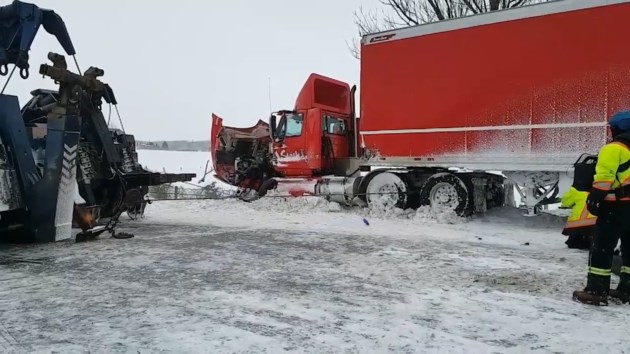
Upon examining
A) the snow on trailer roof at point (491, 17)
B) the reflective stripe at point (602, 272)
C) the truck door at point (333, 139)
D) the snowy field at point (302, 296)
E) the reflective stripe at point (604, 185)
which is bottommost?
the snowy field at point (302, 296)

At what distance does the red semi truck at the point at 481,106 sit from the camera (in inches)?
318

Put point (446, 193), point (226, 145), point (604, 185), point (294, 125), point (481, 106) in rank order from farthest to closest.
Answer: point (226, 145)
point (294, 125)
point (446, 193)
point (481, 106)
point (604, 185)

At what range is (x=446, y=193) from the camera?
10039 mm

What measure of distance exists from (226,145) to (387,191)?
535 cm

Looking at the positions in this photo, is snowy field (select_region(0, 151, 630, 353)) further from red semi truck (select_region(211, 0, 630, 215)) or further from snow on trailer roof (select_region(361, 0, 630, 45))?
snow on trailer roof (select_region(361, 0, 630, 45))

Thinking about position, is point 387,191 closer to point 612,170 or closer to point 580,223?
point 580,223

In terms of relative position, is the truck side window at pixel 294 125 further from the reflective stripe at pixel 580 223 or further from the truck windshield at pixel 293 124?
the reflective stripe at pixel 580 223

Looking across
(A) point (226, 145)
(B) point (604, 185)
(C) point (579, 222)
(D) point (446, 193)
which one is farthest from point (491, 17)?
(A) point (226, 145)

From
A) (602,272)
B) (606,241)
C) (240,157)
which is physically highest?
(240,157)

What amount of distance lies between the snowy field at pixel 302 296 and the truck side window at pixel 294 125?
16.6 feet

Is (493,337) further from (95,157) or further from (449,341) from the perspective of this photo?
(95,157)

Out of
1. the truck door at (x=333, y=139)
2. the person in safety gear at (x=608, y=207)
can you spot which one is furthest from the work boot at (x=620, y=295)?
the truck door at (x=333, y=139)

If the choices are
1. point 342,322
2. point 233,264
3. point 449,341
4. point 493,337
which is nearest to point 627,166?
point 493,337

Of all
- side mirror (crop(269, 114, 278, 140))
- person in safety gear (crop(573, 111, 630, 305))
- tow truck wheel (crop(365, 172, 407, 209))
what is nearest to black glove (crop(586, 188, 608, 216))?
person in safety gear (crop(573, 111, 630, 305))
